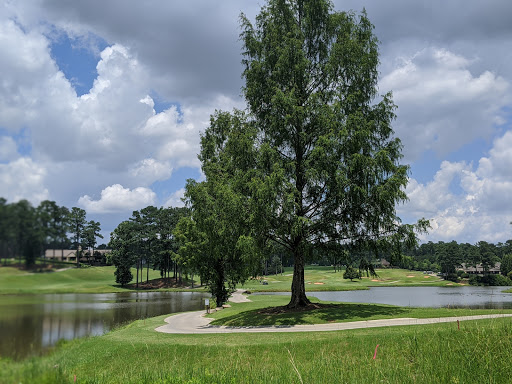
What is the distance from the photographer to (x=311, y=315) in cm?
2017

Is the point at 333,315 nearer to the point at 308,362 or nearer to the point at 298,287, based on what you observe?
the point at 298,287

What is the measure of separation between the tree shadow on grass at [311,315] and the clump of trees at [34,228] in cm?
1720

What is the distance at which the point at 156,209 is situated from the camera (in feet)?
289

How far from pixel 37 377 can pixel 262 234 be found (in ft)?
59.0

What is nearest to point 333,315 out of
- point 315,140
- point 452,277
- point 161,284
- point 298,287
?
point 298,287

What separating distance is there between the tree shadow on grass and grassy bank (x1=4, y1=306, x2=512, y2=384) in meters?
5.05

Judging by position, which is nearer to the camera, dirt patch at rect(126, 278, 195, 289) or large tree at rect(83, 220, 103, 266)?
large tree at rect(83, 220, 103, 266)

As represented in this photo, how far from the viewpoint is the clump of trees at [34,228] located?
2912 millimetres

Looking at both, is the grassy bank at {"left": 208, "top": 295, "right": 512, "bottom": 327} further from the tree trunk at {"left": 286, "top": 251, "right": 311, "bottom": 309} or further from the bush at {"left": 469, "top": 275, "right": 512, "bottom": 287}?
the bush at {"left": 469, "top": 275, "right": 512, "bottom": 287}

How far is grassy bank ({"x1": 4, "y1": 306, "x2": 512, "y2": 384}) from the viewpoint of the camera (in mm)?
5359

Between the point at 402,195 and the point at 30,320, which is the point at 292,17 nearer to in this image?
the point at 402,195

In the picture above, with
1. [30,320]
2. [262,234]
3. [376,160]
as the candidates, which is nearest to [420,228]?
[376,160]

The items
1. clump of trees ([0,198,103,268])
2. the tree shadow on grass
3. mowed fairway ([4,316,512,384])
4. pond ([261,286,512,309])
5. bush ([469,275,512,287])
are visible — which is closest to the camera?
clump of trees ([0,198,103,268])

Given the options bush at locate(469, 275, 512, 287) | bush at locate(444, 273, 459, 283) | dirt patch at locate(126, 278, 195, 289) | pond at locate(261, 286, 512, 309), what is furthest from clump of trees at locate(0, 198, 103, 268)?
bush at locate(444, 273, 459, 283)
